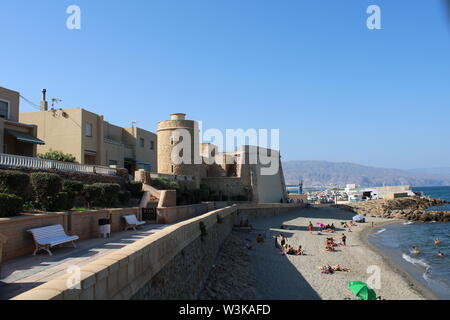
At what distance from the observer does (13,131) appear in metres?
20.4

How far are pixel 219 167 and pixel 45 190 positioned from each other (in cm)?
3384

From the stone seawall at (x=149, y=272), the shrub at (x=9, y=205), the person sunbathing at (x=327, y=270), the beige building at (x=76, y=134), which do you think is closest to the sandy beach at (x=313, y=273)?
the person sunbathing at (x=327, y=270)

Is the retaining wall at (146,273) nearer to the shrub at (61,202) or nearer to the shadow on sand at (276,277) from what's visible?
the shadow on sand at (276,277)

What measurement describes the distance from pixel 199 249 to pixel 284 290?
426 cm

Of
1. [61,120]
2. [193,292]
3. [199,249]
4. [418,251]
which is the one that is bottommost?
[418,251]

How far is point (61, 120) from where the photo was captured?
26219 millimetres

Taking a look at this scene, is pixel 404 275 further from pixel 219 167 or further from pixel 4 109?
pixel 219 167

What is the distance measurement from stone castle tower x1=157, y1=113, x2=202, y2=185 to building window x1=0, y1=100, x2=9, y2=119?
1357cm

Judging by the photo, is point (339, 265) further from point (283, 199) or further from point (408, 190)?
point (408, 190)

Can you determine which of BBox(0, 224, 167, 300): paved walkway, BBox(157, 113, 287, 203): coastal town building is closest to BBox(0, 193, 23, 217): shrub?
BBox(0, 224, 167, 300): paved walkway

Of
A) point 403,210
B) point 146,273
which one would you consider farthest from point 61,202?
point 403,210

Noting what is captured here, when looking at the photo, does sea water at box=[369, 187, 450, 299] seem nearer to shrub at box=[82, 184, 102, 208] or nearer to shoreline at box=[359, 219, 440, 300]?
shoreline at box=[359, 219, 440, 300]

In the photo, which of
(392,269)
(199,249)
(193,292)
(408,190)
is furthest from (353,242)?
(408,190)

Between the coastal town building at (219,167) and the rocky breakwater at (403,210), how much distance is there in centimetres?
1804
